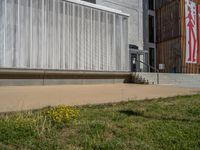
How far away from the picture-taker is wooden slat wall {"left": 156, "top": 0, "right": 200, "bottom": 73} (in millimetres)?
25125

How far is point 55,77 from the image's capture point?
13625mm

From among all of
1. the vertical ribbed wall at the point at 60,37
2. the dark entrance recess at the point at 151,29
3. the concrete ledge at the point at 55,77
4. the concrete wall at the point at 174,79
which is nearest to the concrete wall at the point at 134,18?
the dark entrance recess at the point at 151,29

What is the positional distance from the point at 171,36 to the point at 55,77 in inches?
622

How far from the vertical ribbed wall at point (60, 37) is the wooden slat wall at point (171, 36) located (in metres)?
9.81

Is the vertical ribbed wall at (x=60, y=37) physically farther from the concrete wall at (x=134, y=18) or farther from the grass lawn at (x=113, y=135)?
the grass lawn at (x=113, y=135)

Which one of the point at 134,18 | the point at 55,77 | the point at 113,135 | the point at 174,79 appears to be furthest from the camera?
the point at 134,18

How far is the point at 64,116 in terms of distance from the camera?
446 cm

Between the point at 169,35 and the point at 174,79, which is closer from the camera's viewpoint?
the point at 174,79

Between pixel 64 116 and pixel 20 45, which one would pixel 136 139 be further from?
pixel 20 45

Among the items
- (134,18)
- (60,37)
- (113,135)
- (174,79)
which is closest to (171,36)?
(134,18)

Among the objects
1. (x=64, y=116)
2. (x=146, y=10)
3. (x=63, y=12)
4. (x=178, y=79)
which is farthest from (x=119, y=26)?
(x=64, y=116)

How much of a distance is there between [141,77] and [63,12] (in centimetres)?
605

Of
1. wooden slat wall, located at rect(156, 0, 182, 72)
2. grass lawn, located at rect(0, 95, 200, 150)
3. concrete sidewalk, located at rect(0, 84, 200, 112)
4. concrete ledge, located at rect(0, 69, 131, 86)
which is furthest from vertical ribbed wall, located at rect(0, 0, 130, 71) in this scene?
wooden slat wall, located at rect(156, 0, 182, 72)

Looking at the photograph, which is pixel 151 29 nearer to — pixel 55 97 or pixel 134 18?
pixel 134 18
